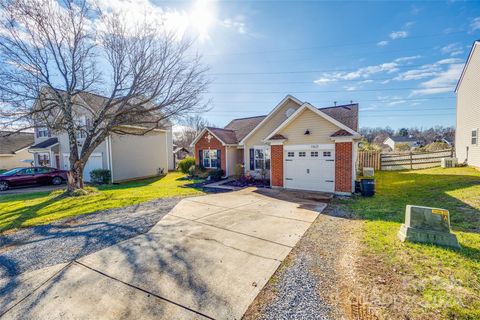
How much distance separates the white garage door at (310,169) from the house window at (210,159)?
7.94 meters

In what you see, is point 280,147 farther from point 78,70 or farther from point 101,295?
point 78,70

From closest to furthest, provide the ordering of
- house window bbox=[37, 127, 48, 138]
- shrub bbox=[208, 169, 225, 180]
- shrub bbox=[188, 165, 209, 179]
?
shrub bbox=[208, 169, 225, 180], shrub bbox=[188, 165, 209, 179], house window bbox=[37, 127, 48, 138]

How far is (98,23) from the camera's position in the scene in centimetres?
1097

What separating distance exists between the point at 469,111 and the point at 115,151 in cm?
2702

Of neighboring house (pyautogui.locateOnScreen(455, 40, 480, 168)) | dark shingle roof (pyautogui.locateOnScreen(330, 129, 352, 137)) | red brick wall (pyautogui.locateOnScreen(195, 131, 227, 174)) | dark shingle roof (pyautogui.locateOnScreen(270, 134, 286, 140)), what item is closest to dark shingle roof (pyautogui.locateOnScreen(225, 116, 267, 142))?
red brick wall (pyautogui.locateOnScreen(195, 131, 227, 174))

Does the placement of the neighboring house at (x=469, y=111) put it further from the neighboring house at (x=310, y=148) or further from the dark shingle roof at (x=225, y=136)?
the dark shingle roof at (x=225, y=136)

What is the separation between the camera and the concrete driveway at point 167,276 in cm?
304

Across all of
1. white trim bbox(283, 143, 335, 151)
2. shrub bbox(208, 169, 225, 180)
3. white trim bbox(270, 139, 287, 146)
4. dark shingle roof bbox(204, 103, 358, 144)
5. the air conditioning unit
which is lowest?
shrub bbox(208, 169, 225, 180)

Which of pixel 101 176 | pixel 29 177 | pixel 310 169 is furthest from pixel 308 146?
pixel 29 177

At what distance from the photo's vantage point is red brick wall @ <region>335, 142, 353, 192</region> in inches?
399

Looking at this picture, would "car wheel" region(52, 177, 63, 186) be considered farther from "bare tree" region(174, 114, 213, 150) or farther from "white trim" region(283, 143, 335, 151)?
"bare tree" region(174, 114, 213, 150)

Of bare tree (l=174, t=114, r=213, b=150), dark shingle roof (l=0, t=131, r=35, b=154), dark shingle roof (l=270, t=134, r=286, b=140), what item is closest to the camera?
dark shingle roof (l=270, t=134, r=286, b=140)

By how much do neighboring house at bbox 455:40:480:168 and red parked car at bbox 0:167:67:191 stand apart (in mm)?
30363

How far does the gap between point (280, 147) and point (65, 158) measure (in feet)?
66.8
